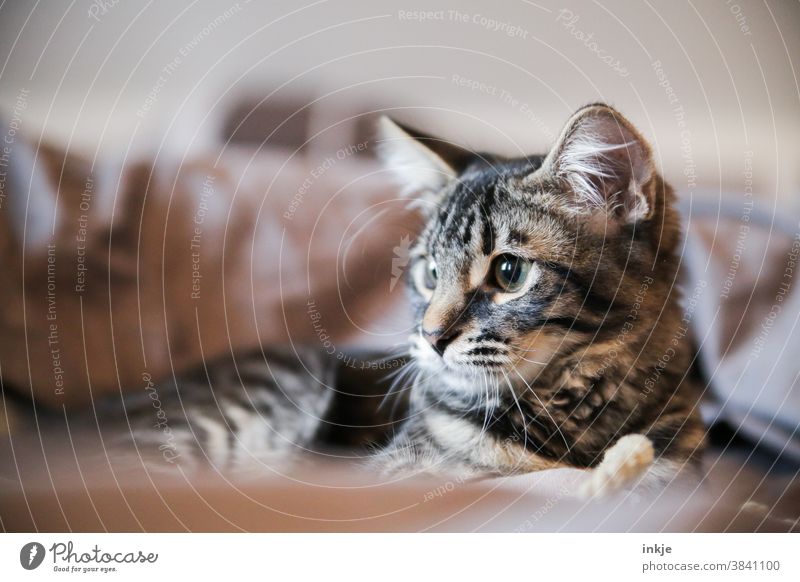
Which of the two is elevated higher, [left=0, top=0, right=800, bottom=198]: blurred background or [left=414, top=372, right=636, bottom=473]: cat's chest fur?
[left=0, top=0, right=800, bottom=198]: blurred background

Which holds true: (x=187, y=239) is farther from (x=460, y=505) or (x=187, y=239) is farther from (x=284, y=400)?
(x=460, y=505)

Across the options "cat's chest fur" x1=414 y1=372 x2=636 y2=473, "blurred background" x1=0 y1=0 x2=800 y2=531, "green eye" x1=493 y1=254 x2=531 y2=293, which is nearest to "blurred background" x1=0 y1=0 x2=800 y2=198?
"blurred background" x1=0 y1=0 x2=800 y2=531

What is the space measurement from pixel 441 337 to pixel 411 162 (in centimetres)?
20

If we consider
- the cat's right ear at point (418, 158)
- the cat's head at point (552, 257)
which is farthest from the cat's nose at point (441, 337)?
the cat's right ear at point (418, 158)

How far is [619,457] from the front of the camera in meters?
0.69

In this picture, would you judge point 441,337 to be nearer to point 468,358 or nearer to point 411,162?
point 468,358

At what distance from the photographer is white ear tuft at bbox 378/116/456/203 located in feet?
2.35

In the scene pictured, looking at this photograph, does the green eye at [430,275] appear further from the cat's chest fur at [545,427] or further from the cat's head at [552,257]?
the cat's chest fur at [545,427]

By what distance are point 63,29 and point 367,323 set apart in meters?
0.45

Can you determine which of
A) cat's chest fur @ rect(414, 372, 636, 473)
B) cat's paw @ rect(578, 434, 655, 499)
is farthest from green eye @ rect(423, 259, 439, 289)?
cat's paw @ rect(578, 434, 655, 499)

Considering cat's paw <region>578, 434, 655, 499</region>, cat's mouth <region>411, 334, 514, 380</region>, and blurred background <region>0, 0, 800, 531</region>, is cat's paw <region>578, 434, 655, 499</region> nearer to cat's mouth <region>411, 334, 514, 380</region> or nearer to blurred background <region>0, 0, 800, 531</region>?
blurred background <region>0, 0, 800, 531</region>

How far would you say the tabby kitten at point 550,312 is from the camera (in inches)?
25.8

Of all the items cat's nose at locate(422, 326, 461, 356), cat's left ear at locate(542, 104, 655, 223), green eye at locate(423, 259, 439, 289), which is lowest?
cat's nose at locate(422, 326, 461, 356)
